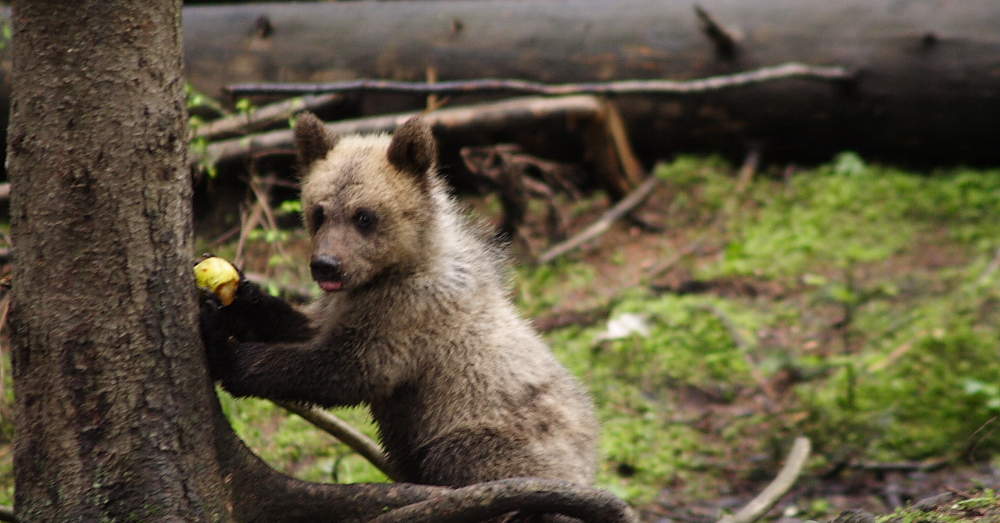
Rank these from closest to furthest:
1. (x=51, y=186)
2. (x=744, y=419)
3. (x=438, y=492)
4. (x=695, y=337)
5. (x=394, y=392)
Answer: (x=51, y=186) < (x=438, y=492) < (x=394, y=392) < (x=744, y=419) < (x=695, y=337)

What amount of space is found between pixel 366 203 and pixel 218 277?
783mm

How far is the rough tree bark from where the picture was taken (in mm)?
3695

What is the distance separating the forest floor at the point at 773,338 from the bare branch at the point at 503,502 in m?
1.66

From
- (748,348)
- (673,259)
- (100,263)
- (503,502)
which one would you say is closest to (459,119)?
(673,259)

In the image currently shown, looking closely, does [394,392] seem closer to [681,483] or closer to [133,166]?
[133,166]

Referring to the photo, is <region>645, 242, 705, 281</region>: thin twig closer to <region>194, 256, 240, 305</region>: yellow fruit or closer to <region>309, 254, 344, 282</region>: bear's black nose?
<region>309, 254, 344, 282</region>: bear's black nose

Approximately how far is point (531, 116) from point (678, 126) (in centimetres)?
197

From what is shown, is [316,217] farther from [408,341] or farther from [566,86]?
[566,86]

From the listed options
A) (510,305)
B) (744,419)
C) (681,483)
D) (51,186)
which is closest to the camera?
(51,186)

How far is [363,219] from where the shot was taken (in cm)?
482

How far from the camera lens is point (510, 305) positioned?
17.3ft

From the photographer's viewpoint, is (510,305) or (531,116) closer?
(510,305)

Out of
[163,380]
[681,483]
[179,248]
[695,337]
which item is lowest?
[681,483]

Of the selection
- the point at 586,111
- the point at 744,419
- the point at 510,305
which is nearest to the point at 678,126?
the point at 586,111
